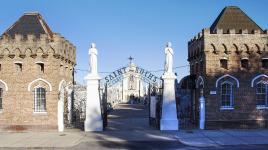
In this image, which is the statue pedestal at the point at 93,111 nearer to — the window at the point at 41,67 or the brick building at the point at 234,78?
the window at the point at 41,67

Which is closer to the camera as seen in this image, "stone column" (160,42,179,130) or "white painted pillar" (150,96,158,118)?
"stone column" (160,42,179,130)

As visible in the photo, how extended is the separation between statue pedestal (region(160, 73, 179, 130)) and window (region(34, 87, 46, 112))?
8.03 m

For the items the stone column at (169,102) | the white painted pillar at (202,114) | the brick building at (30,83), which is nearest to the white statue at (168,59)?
the stone column at (169,102)

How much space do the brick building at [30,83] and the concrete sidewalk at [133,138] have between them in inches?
53.6

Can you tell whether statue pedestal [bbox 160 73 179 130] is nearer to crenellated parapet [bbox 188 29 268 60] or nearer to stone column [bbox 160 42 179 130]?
stone column [bbox 160 42 179 130]

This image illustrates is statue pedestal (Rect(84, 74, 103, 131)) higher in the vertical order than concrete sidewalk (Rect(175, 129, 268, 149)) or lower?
higher

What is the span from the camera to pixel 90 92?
27.5 m

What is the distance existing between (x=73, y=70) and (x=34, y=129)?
8.74m

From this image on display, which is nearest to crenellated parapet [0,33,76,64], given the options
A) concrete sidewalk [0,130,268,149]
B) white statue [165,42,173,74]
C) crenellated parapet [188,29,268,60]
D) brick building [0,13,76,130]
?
brick building [0,13,76,130]

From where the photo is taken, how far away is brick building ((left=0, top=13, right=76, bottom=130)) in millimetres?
27656

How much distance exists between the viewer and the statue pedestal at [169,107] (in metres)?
27.2

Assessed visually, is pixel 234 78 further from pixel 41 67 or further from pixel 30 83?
pixel 30 83

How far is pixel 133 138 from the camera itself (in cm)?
2352

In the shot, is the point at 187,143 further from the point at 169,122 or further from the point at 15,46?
the point at 15,46
